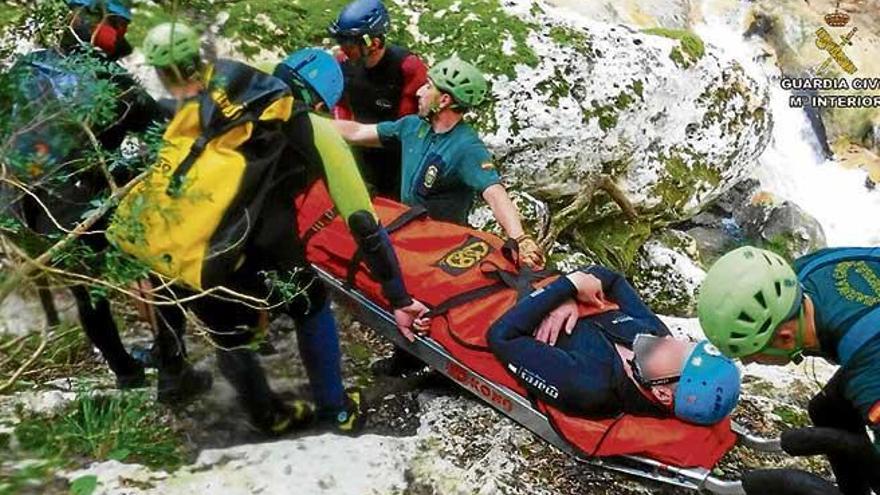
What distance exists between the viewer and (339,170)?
316 cm

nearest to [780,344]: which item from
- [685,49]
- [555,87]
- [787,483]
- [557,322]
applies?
[787,483]

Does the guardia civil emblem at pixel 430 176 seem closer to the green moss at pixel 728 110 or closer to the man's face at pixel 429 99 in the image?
the man's face at pixel 429 99

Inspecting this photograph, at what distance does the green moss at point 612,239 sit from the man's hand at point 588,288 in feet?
9.66

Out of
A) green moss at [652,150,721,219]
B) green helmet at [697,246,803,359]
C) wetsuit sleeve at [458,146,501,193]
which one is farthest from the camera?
green moss at [652,150,721,219]

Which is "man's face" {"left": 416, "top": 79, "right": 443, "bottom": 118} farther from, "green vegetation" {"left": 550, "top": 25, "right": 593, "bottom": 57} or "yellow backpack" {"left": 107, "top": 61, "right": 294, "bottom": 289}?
"green vegetation" {"left": 550, "top": 25, "right": 593, "bottom": 57}

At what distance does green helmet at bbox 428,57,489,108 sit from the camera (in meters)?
4.22

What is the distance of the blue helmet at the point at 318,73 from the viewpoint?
3781mm

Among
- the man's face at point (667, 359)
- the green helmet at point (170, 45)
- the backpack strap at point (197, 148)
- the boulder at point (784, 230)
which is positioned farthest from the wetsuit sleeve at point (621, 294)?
the boulder at point (784, 230)

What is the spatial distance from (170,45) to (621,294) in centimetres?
235

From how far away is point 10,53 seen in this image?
3.10 meters

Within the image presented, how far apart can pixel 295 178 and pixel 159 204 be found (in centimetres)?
69

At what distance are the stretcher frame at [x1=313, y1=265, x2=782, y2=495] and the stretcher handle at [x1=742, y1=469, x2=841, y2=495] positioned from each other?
0.15 meters

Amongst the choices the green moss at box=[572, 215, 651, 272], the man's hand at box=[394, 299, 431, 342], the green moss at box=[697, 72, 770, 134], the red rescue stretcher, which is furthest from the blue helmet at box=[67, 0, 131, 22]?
the green moss at box=[697, 72, 770, 134]

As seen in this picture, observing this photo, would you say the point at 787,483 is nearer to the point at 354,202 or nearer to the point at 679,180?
the point at 354,202
